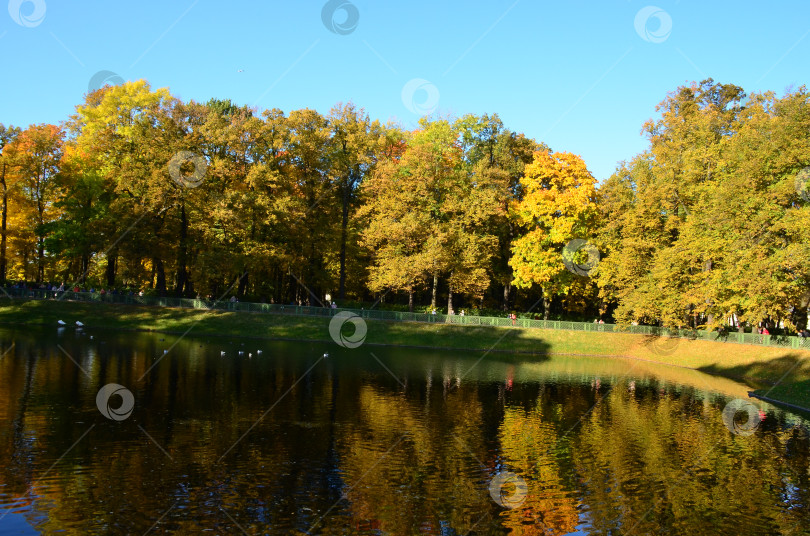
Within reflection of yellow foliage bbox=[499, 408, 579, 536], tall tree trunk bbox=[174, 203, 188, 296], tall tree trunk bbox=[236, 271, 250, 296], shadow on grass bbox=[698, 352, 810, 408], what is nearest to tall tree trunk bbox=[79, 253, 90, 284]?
tall tree trunk bbox=[174, 203, 188, 296]

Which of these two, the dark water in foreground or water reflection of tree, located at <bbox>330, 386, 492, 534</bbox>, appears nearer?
the dark water in foreground

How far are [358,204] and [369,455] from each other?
4992 centimetres

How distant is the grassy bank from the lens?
180ft

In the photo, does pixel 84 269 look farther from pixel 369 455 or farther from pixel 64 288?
pixel 369 455

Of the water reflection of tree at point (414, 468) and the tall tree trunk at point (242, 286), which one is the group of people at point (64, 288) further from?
the water reflection of tree at point (414, 468)

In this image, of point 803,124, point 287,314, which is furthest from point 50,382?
point 803,124

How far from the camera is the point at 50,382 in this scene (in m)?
29.2

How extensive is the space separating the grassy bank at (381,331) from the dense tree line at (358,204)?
3.09 meters

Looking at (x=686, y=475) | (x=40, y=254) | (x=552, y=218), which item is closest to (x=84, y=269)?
(x=40, y=254)

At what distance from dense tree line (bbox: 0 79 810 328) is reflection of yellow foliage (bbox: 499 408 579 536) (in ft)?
99.1

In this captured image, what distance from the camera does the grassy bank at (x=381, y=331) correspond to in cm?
5481

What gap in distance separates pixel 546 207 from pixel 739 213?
1937 centimetres

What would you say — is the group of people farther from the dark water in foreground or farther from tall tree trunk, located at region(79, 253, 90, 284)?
the dark water in foreground

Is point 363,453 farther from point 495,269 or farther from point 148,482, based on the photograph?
point 495,269
